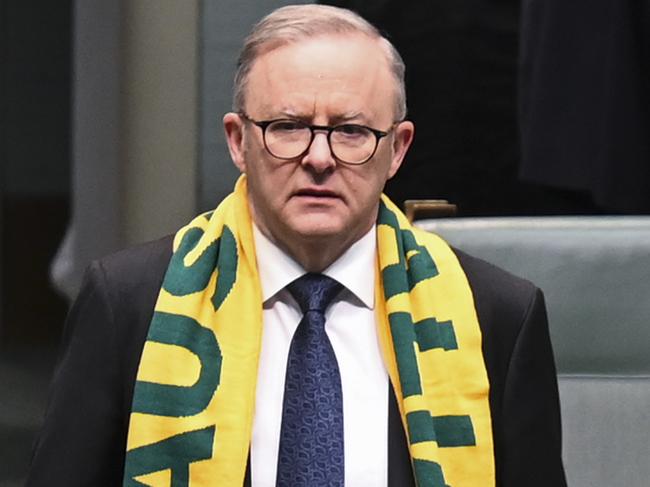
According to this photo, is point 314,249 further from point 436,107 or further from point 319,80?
point 436,107

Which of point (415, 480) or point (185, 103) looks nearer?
point (415, 480)

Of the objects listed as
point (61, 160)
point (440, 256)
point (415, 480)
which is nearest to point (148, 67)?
point (61, 160)

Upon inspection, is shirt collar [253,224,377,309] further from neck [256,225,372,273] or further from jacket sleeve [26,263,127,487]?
jacket sleeve [26,263,127,487]

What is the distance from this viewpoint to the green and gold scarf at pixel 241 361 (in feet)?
7.75

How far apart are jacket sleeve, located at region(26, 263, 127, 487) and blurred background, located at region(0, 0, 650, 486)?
130 centimetres

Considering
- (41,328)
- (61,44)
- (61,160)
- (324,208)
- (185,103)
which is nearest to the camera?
(324,208)

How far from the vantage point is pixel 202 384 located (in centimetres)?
242

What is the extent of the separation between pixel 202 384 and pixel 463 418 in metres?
0.34

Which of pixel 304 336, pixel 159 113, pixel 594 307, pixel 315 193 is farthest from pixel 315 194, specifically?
pixel 159 113

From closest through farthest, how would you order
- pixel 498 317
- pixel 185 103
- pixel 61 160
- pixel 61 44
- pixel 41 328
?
pixel 498 317 → pixel 185 103 → pixel 61 44 → pixel 61 160 → pixel 41 328

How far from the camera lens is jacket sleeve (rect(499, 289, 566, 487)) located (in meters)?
2.46

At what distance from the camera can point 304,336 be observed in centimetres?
240

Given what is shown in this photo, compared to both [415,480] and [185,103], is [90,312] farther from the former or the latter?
[185,103]

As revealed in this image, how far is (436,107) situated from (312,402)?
148 centimetres
